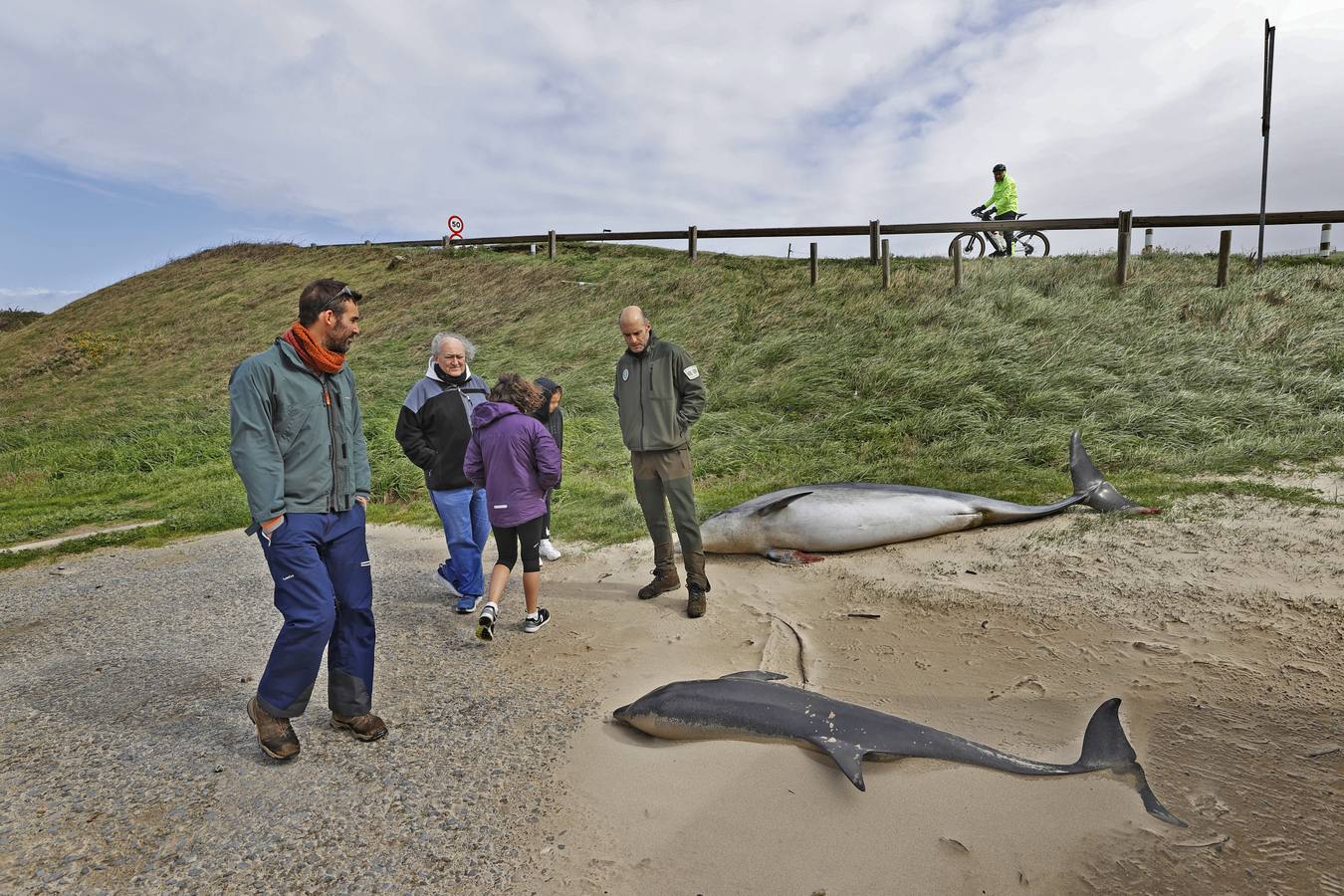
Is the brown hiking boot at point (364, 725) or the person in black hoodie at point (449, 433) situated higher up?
the person in black hoodie at point (449, 433)

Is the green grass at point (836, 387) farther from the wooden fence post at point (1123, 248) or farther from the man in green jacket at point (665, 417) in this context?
the man in green jacket at point (665, 417)

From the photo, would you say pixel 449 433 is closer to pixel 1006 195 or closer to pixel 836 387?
pixel 836 387

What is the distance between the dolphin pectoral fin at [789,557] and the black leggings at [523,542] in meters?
2.39

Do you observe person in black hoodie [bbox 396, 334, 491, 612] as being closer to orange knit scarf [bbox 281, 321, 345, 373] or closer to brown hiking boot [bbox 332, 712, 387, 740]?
orange knit scarf [bbox 281, 321, 345, 373]

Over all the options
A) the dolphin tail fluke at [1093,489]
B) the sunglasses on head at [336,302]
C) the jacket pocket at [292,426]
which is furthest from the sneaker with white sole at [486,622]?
the dolphin tail fluke at [1093,489]

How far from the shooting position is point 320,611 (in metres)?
3.40

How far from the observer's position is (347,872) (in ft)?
9.29

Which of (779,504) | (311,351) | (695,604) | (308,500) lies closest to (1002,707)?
(695,604)

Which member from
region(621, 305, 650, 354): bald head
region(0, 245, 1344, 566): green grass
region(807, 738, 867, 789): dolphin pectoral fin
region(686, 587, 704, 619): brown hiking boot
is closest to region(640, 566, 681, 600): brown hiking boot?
region(686, 587, 704, 619): brown hiking boot

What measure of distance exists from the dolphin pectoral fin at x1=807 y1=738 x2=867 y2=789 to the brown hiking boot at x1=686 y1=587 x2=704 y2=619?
2065 millimetres

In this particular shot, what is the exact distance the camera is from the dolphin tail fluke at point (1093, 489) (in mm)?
6484

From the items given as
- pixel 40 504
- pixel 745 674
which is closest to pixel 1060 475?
pixel 745 674

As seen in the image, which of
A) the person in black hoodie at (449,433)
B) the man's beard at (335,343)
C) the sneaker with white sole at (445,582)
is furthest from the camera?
the sneaker with white sole at (445,582)

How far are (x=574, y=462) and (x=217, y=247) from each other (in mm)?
32310
